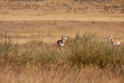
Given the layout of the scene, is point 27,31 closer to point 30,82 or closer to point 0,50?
point 0,50

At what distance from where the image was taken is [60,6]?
161ft

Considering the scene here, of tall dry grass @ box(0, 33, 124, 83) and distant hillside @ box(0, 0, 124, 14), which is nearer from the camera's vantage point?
tall dry grass @ box(0, 33, 124, 83)

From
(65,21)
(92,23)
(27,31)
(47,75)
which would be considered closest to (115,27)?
(92,23)

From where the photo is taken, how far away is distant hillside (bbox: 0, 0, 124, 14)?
45.1 metres

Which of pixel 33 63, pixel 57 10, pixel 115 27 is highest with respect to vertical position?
pixel 33 63

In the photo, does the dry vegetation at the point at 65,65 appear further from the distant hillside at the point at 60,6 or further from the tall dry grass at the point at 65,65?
the distant hillside at the point at 60,6

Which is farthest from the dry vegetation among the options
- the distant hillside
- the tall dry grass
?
the distant hillside

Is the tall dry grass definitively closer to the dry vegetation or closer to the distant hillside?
the dry vegetation

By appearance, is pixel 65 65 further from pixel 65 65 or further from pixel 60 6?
A: pixel 60 6

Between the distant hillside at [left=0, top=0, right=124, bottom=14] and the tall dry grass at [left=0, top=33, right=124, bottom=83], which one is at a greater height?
the tall dry grass at [left=0, top=33, right=124, bottom=83]

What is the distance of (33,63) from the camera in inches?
399

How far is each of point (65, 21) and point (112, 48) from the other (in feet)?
71.8

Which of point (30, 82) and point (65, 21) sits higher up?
point (30, 82)

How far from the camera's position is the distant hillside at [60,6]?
45125 millimetres
